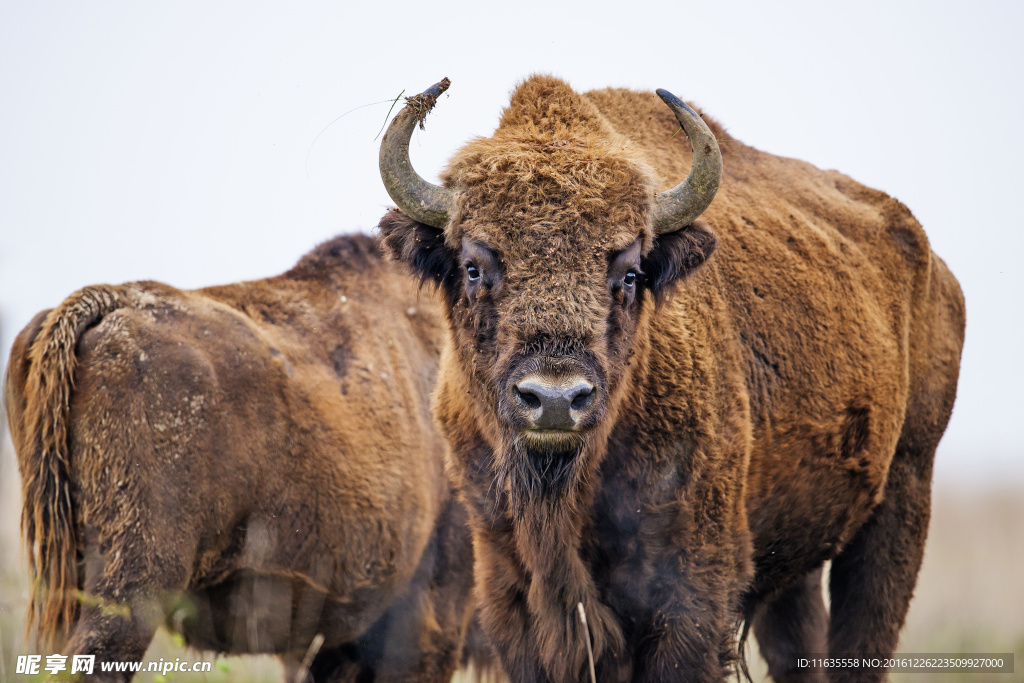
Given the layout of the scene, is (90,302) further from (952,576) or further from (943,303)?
(952,576)

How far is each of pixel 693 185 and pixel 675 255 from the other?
342 mm

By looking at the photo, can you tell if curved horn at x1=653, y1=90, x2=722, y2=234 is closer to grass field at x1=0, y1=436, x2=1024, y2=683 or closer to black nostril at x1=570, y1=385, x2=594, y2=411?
black nostril at x1=570, y1=385, x2=594, y2=411

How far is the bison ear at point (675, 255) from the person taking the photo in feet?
14.0

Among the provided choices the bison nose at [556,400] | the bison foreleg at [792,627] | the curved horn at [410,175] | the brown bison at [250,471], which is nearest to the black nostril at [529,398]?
the bison nose at [556,400]

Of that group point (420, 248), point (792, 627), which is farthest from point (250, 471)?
point (792, 627)

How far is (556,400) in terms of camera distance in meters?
3.44

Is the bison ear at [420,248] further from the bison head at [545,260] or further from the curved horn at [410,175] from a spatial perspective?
the curved horn at [410,175]

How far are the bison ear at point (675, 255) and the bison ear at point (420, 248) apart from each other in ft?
3.14

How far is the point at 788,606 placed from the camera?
277 inches

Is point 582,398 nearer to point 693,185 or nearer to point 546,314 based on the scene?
point 546,314

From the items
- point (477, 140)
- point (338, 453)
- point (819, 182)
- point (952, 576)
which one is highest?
point (477, 140)

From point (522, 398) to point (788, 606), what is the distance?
14.8 feet

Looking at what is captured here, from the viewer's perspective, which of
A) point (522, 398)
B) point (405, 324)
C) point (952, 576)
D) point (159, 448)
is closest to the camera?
point (522, 398)

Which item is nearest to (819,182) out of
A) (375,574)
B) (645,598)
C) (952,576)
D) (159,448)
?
(645,598)
